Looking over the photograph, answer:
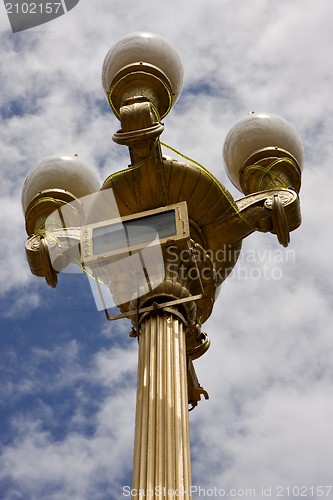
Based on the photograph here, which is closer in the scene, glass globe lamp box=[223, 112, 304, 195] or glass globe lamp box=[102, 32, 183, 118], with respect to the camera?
glass globe lamp box=[102, 32, 183, 118]

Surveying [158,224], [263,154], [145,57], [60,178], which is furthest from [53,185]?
[263,154]

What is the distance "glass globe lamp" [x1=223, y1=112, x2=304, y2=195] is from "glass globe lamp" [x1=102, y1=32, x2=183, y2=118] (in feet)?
4.07

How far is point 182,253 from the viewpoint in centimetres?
778

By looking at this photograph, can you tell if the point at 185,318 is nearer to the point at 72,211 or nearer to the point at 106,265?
the point at 106,265

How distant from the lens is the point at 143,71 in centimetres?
896

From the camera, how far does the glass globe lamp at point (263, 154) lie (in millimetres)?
9188

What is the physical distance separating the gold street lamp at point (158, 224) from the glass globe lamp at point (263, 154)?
17 millimetres

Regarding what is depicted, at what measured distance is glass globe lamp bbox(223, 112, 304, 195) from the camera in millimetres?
9188

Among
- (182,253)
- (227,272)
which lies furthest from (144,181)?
(227,272)

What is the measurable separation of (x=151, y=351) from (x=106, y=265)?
Result: 1.34 meters

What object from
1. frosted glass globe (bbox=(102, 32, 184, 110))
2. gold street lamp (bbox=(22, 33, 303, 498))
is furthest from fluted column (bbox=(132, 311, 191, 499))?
frosted glass globe (bbox=(102, 32, 184, 110))

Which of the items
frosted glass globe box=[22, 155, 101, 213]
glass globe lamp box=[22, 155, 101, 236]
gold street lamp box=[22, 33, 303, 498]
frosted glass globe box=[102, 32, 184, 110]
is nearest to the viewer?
gold street lamp box=[22, 33, 303, 498]

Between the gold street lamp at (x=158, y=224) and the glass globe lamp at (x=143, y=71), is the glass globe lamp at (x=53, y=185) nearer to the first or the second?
the gold street lamp at (x=158, y=224)

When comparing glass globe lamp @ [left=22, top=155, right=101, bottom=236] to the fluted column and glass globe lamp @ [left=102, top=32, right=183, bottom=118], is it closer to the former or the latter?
glass globe lamp @ [left=102, top=32, right=183, bottom=118]
